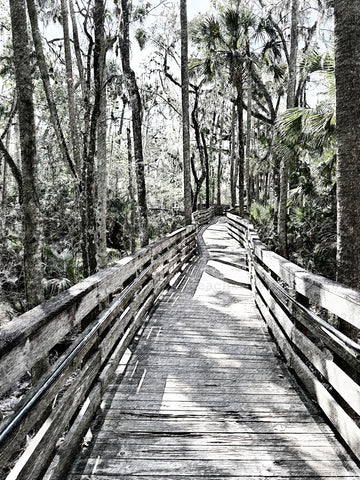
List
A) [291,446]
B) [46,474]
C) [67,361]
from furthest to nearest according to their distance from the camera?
[291,446], [67,361], [46,474]

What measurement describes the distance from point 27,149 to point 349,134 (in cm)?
349

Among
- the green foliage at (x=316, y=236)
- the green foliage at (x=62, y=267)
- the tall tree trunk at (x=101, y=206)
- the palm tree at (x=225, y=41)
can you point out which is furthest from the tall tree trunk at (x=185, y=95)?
the tall tree trunk at (x=101, y=206)

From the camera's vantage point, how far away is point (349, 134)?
149 inches

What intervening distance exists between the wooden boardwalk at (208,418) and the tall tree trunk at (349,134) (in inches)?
53.7

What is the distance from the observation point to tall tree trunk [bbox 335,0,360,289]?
3.75 m

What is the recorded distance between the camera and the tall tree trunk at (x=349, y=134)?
12.3 ft

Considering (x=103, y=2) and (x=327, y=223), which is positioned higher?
(x=103, y=2)

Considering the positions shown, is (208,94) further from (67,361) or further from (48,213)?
(67,361)

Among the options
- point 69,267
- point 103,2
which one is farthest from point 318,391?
point 69,267

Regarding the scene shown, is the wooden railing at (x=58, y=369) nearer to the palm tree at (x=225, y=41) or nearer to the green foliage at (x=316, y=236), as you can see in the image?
the green foliage at (x=316, y=236)

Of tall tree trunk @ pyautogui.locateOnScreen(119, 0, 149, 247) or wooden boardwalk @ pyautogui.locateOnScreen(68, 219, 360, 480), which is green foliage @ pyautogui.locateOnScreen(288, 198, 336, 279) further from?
wooden boardwalk @ pyautogui.locateOnScreen(68, 219, 360, 480)

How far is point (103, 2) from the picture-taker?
688 cm

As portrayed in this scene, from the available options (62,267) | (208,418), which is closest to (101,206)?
(62,267)

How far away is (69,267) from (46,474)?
330 inches
